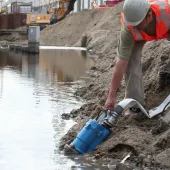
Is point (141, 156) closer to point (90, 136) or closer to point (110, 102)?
point (90, 136)

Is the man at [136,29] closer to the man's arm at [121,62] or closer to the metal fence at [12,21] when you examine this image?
the man's arm at [121,62]

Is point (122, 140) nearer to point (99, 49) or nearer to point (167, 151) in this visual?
point (167, 151)

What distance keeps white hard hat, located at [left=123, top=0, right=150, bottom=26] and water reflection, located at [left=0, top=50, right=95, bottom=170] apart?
5.85 ft

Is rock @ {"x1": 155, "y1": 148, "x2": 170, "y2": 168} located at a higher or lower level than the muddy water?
higher

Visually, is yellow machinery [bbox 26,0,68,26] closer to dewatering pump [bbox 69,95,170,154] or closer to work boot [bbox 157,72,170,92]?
work boot [bbox 157,72,170,92]

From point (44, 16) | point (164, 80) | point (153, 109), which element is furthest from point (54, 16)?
point (153, 109)

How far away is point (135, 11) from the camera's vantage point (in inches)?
242

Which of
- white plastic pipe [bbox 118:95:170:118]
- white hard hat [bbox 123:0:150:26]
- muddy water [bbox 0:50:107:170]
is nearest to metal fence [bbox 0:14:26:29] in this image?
muddy water [bbox 0:50:107:170]

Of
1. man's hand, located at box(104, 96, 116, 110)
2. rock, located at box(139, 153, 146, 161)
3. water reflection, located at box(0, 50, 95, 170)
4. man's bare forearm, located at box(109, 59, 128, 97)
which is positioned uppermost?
man's bare forearm, located at box(109, 59, 128, 97)

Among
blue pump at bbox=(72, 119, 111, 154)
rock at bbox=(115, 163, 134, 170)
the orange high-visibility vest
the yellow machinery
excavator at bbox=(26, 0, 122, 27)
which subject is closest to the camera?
rock at bbox=(115, 163, 134, 170)

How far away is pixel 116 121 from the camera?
6.70 m

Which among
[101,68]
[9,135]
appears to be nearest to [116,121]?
[9,135]

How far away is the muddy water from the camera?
6.67 metres

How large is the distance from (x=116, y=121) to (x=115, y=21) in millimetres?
31692
